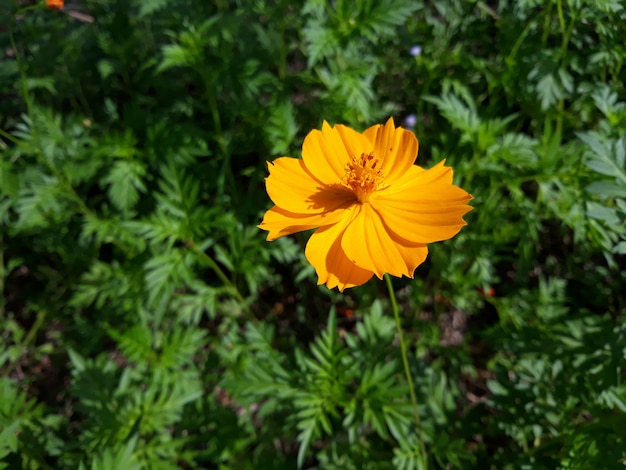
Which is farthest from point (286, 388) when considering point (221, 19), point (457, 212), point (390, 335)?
point (221, 19)

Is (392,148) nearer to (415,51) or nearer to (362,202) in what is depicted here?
(362,202)

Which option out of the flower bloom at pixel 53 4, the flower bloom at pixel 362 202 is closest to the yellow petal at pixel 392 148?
the flower bloom at pixel 362 202

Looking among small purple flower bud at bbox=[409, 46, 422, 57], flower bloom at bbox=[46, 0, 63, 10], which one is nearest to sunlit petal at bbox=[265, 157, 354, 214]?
flower bloom at bbox=[46, 0, 63, 10]

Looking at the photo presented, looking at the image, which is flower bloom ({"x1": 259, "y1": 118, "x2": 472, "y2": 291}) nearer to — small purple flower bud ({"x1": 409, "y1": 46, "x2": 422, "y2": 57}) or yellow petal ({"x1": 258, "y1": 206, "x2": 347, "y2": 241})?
yellow petal ({"x1": 258, "y1": 206, "x2": 347, "y2": 241})

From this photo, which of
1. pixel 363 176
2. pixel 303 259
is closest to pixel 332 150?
pixel 363 176

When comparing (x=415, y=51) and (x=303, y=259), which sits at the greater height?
(x=415, y=51)

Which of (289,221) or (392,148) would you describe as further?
(392,148)

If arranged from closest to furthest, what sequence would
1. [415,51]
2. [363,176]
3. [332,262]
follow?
[332,262], [363,176], [415,51]
